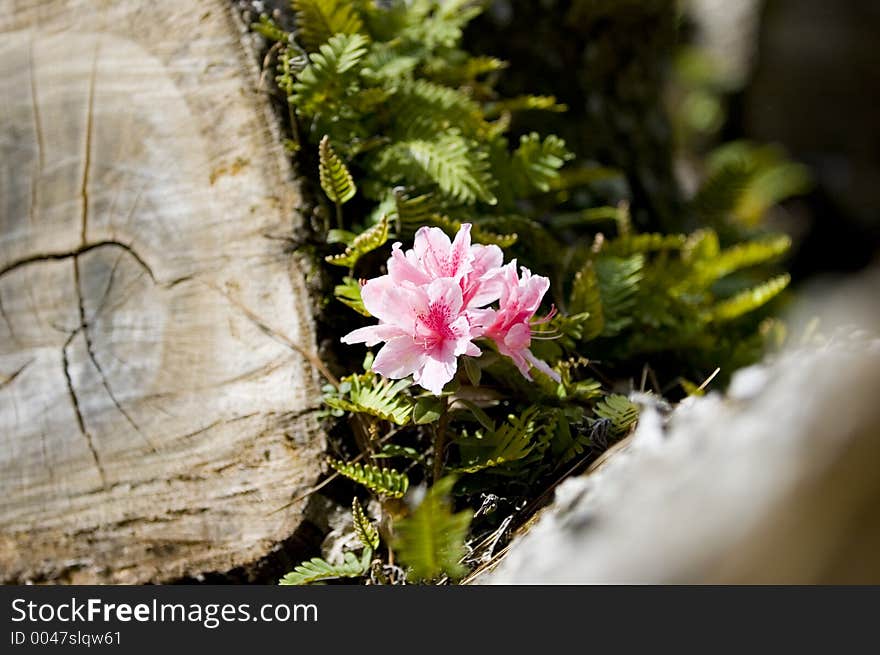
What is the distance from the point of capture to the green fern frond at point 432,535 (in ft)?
5.21

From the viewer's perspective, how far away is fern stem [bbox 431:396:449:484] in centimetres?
195

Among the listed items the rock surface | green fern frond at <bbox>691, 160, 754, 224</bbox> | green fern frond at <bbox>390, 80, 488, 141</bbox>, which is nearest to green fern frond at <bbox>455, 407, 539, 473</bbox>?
the rock surface

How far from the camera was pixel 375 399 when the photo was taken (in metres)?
2.07

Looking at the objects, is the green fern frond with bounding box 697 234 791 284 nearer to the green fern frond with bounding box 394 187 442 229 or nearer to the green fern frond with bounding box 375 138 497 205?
the green fern frond with bounding box 375 138 497 205

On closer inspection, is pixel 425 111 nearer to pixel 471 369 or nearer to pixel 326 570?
pixel 471 369

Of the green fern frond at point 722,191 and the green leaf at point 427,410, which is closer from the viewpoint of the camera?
the green leaf at point 427,410

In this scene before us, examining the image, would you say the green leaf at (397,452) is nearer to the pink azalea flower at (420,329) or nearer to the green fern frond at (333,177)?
the pink azalea flower at (420,329)

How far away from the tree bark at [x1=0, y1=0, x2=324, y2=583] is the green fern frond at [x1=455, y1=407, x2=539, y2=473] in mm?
401

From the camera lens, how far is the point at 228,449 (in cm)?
227

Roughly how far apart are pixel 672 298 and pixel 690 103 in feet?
→ 20.0

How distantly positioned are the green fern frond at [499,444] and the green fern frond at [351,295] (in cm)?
41

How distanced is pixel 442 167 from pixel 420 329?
2.43 ft

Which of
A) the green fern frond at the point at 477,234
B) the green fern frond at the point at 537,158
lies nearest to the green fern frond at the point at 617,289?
the green fern frond at the point at 537,158

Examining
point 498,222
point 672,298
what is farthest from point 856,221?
point 498,222
